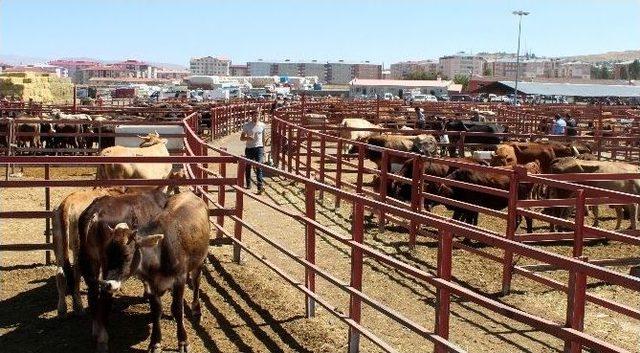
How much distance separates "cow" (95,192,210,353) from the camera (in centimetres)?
530

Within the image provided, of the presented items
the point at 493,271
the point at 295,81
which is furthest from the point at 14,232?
the point at 295,81

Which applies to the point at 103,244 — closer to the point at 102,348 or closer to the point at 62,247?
the point at 102,348

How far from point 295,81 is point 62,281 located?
145 metres

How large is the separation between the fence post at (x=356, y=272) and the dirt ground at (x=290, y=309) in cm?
37

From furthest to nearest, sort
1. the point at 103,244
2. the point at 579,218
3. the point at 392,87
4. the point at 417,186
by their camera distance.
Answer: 1. the point at 392,87
2. the point at 417,186
3. the point at 579,218
4. the point at 103,244

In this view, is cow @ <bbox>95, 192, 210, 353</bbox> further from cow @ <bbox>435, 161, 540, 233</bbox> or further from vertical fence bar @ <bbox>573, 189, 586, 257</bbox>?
cow @ <bbox>435, 161, 540, 233</bbox>

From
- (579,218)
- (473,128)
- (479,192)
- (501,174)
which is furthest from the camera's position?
(473,128)

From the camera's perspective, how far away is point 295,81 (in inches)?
5930

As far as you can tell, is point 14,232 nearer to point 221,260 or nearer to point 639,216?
point 221,260

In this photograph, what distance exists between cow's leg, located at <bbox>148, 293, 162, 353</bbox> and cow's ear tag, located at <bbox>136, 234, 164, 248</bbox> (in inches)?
19.4

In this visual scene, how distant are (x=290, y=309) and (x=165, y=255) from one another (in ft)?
5.85

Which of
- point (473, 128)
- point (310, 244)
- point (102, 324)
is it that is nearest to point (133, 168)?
point (310, 244)

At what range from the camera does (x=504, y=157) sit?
14.5 metres

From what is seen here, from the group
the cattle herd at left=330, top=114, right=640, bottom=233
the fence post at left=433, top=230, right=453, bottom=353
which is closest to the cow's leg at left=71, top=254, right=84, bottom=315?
the fence post at left=433, top=230, right=453, bottom=353
